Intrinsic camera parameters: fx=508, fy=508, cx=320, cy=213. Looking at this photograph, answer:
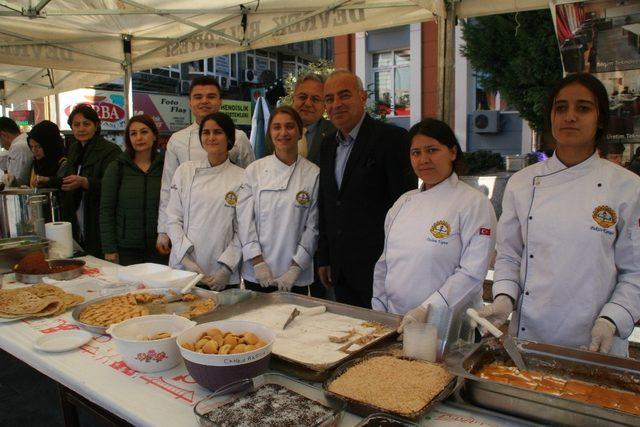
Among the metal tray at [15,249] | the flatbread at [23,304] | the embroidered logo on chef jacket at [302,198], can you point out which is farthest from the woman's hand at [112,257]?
the embroidered logo on chef jacket at [302,198]

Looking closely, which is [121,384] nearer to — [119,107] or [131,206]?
[131,206]

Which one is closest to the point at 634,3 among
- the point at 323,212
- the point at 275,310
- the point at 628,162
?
the point at 628,162

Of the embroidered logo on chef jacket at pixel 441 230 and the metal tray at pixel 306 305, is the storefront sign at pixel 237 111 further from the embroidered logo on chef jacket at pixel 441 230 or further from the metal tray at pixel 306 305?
the embroidered logo on chef jacket at pixel 441 230

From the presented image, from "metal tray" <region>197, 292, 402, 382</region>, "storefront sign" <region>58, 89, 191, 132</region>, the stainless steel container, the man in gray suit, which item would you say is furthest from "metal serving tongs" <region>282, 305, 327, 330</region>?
"storefront sign" <region>58, 89, 191, 132</region>

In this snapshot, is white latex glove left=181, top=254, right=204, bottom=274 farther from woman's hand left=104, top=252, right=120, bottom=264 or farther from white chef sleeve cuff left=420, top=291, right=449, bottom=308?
white chef sleeve cuff left=420, top=291, right=449, bottom=308

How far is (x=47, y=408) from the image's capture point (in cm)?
229

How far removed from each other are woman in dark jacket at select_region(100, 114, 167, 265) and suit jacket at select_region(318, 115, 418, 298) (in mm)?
1319

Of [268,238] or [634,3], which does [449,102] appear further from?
[268,238]

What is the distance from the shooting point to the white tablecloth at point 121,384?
1.31 metres

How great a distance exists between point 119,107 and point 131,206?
1272 centimetres

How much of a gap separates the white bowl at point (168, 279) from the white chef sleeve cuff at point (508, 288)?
1.34 meters

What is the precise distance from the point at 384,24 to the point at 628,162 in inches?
77.9

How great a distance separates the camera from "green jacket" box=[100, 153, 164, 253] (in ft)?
10.8

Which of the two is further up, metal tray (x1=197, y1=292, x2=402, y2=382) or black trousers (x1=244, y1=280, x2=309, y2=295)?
metal tray (x1=197, y1=292, x2=402, y2=382)
